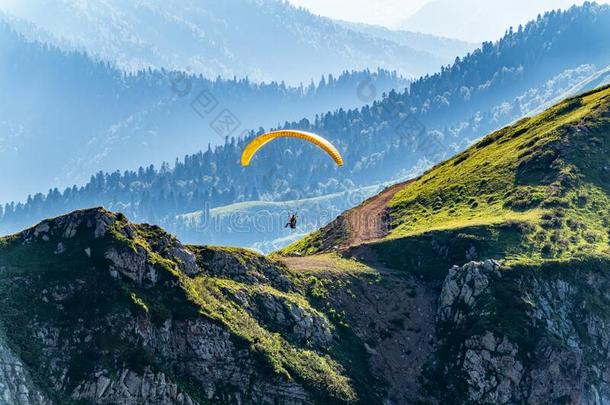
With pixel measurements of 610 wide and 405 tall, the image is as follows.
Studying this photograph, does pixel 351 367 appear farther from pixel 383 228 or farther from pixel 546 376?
pixel 383 228

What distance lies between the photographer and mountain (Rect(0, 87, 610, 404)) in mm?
73062

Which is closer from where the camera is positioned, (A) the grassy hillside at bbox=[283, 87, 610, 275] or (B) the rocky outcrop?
(B) the rocky outcrop

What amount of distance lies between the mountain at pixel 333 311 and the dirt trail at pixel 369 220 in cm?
212

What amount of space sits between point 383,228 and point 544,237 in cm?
2859

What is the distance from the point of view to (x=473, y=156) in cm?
14662

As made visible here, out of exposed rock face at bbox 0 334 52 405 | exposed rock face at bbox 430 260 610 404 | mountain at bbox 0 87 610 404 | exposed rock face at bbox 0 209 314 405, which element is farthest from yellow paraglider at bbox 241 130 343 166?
exposed rock face at bbox 0 334 52 405

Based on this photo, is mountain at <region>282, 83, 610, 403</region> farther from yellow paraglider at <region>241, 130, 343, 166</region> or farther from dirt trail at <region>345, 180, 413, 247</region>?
yellow paraglider at <region>241, 130, 343, 166</region>

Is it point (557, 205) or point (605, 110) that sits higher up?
point (605, 110)

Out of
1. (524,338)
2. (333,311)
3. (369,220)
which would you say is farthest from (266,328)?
(369,220)

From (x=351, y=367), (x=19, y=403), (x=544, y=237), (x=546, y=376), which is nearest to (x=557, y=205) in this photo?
(x=544, y=237)

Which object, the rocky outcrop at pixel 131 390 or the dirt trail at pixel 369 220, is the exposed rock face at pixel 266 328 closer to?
the rocky outcrop at pixel 131 390

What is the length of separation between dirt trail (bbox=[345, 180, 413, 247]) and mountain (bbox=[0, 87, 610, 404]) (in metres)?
2.12

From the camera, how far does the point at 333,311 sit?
310 feet

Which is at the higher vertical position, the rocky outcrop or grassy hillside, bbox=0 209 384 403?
grassy hillside, bbox=0 209 384 403
